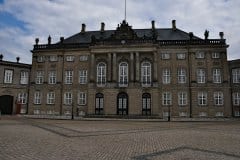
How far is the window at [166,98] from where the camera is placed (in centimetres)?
4088

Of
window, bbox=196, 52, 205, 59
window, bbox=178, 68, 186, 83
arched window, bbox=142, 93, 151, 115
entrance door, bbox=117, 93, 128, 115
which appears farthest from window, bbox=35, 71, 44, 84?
window, bbox=196, 52, 205, 59

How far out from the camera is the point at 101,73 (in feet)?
140

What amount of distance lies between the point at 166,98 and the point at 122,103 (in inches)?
292

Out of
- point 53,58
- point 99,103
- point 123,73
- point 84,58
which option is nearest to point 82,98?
point 99,103

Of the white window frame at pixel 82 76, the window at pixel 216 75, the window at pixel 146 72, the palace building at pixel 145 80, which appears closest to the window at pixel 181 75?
the palace building at pixel 145 80

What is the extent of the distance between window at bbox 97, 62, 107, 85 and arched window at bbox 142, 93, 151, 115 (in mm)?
7410

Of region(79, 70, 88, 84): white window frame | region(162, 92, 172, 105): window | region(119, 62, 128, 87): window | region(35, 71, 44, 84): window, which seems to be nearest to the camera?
region(162, 92, 172, 105): window

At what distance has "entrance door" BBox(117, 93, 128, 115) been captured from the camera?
40.6m

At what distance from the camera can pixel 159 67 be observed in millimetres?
41750

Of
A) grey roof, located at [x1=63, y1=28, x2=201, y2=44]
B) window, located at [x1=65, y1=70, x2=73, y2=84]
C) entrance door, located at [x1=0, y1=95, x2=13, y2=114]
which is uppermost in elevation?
grey roof, located at [x1=63, y1=28, x2=201, y2=44]

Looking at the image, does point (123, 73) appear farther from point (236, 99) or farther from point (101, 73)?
point (236, 99)

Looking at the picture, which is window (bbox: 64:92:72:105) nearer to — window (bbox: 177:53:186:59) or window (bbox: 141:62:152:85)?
window (bbox: 141:62:152:85)

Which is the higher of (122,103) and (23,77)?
(23,77)

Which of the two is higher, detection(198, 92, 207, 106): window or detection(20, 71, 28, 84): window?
detection(20, 71, 28, 84): window
